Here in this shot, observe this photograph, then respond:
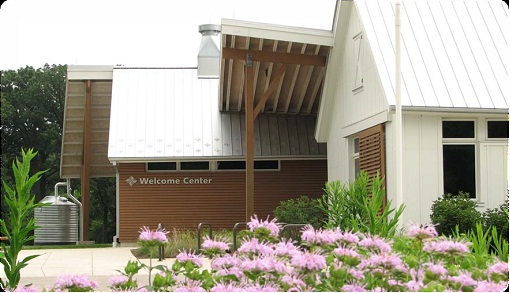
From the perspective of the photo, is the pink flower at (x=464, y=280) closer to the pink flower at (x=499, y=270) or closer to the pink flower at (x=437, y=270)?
the pink flower at (x=437, y=270)

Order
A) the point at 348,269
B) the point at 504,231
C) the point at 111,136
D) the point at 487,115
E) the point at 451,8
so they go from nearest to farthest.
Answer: the point at 348,269 → the point at 504,231 → the point at 487,115 → the point at 451,8 → the point at 111,136

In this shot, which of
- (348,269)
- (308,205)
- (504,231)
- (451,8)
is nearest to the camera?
(348,269)

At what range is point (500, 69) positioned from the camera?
59.6ft

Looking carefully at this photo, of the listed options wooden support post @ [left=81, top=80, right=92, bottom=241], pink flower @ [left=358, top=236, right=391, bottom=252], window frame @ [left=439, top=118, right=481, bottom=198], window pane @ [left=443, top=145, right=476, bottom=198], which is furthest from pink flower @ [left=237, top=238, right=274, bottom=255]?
wooden support post @ [left=81, top=80, right=92, bottom=241]

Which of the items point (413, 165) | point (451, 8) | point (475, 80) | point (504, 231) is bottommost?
point (504, 231)

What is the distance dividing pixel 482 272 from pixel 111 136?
75.4 ft

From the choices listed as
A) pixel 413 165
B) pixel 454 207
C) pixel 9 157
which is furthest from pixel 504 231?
pixel 9 157

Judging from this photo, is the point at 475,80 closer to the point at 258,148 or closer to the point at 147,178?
the point at 258,148

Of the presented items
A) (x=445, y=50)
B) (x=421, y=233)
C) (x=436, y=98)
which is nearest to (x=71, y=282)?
(x=421, y=233)

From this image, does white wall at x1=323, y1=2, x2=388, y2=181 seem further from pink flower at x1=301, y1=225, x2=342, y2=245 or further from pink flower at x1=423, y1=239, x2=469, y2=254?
pink flower at x1=301, y1=225, x2=342, y2=245

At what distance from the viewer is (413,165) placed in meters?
17.5

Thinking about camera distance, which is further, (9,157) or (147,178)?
(9,157)

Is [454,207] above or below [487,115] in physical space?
below

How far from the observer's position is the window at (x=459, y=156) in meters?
17.8
